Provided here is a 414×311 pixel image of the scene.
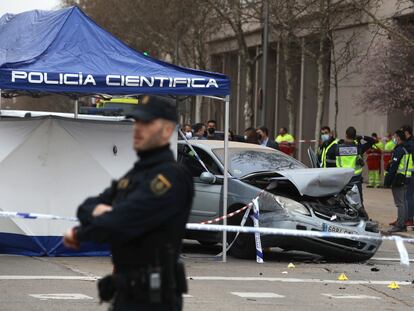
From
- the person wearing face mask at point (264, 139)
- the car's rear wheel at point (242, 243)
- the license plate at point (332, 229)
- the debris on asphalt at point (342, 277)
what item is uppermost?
the person wearing face mask at point (264, 139)

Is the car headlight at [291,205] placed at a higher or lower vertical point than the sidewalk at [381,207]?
higher

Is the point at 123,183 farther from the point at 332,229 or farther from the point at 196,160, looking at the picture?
the point at 196,160

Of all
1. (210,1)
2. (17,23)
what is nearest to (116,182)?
(17,23)

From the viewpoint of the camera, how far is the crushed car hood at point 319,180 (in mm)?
11227

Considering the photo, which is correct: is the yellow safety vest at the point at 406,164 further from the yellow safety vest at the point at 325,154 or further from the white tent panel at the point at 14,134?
the white tent panel at the point at 14,134

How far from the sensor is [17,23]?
1291 centimetres

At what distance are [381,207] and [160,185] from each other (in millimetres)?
17414

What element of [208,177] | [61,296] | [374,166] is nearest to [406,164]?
[208,177]

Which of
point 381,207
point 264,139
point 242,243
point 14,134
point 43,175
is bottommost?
point 242,243

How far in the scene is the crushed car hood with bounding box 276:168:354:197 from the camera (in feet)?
36.8

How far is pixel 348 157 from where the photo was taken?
15.8 metres

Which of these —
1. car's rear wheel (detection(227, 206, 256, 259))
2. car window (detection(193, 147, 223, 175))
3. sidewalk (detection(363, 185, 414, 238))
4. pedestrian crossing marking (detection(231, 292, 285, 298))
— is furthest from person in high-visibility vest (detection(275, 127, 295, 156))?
pedestrian crossing marking (detection(231, 292, 285, 298))

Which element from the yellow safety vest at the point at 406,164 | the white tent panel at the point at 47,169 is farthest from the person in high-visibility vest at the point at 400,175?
the white tent panel at the point at 47,169

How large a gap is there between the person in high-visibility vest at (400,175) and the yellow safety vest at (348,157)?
0.65 metres
